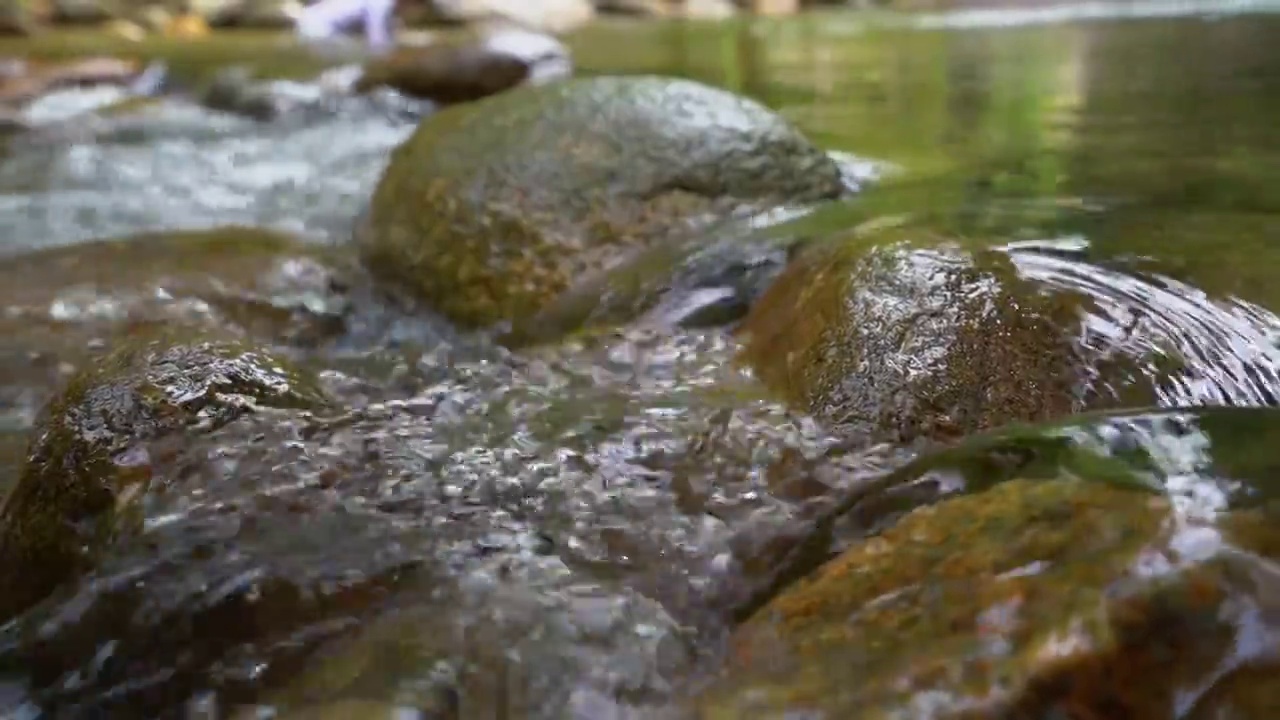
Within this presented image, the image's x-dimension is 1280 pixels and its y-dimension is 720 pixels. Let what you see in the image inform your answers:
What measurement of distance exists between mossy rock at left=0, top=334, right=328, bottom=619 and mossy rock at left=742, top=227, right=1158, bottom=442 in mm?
1102

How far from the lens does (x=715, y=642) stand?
4.85ft

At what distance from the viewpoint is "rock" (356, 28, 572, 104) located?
329 inches

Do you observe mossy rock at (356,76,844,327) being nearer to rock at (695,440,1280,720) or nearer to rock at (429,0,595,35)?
rock at (695,440,1280,720)

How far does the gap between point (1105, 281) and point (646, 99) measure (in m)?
1.90

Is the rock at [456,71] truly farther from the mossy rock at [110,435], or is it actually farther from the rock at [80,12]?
the rock at [80,12]

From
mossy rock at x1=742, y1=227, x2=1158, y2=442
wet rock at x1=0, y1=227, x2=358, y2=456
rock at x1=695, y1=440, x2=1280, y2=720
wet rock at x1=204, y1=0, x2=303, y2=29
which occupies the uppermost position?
wet rock at x1=204, y1=0, x2=303, y2=29

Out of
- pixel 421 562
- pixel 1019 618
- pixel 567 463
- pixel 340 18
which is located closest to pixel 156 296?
pixel 567 463

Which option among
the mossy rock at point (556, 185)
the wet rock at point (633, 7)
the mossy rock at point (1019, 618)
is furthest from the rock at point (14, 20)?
the mossy rock at point (1019, 618)

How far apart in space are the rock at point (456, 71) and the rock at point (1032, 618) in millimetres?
7374

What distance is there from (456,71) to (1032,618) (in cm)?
793

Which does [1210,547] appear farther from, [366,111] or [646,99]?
[366,111]

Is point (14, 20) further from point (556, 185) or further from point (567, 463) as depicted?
point (567, 463)

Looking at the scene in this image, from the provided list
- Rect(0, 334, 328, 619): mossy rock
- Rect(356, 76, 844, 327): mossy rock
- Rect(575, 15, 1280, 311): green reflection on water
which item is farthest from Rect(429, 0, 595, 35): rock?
Rect(0, 334, 328, 619): mossy rock

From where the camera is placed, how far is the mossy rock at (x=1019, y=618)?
103 cm
